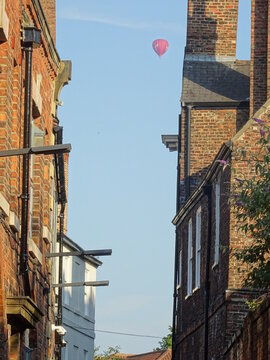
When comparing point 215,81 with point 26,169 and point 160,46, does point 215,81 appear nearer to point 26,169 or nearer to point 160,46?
point 160,46

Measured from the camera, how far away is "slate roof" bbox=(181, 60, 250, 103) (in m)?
38.5

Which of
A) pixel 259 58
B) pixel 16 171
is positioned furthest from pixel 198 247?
pixel 16 171

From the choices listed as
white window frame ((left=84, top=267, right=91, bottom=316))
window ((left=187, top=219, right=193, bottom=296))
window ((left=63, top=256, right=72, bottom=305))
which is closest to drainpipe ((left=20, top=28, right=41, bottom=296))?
window ((left=187, top=219, right=193, bottom=296))

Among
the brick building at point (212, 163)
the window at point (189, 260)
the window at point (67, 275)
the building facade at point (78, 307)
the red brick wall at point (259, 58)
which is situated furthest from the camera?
the window at point (67, 275)

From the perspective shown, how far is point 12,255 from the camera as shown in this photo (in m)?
16.6

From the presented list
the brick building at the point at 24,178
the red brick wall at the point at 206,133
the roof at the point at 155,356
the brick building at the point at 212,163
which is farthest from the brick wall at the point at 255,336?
the roof at the point at 155,356

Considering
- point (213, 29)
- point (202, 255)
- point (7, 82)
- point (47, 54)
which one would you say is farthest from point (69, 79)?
point (213, 29)

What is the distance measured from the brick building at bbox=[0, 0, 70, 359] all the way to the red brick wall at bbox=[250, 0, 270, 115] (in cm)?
1334

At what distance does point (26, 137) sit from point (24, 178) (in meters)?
0.58

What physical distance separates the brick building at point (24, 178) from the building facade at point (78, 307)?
24023 millimetres

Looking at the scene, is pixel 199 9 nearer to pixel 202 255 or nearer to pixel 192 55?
pixel 192 55

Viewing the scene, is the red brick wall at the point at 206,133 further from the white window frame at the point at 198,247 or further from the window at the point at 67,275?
the window at the point at 67,275

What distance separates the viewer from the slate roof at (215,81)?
38469 mm

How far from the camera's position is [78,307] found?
49.3 m
